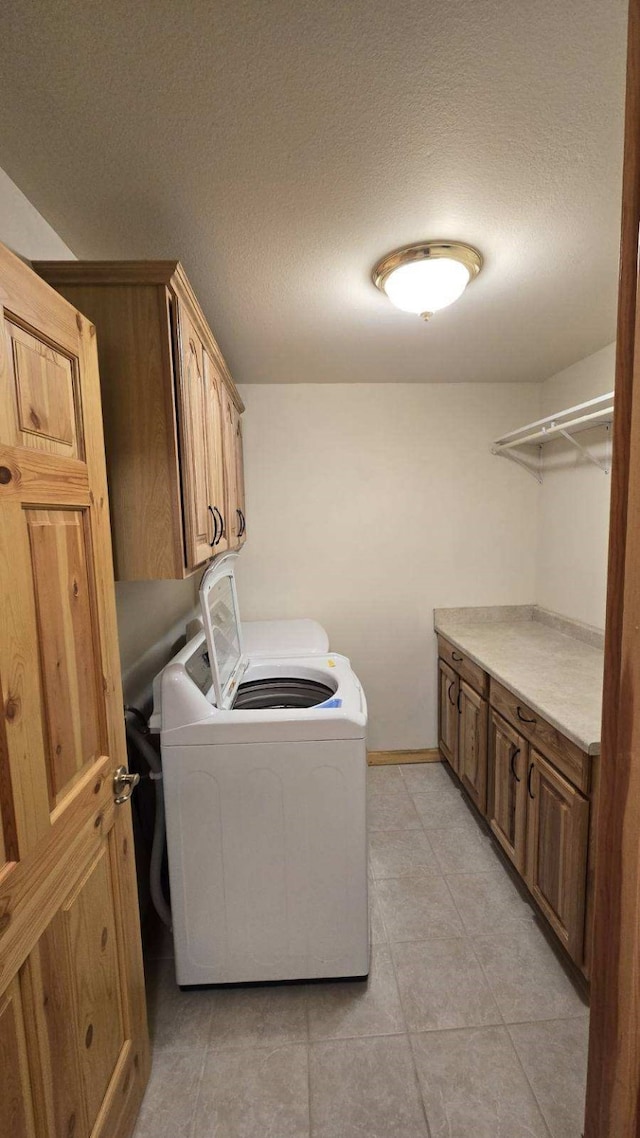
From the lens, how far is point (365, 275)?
5.16ft

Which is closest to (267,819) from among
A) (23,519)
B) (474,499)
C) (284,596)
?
(23,519)

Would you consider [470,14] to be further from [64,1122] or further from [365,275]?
[64,1122]

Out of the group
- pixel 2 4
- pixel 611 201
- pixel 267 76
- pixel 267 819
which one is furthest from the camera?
pixel 267 819

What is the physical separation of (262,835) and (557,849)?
3.35 ft

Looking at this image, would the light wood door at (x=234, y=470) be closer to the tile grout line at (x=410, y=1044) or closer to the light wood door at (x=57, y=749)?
the light wood door at (x=57, y=749)

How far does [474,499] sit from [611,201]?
5.99ft

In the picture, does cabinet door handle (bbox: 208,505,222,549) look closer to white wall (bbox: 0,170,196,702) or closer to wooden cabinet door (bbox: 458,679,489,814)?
white wall (bbox: 0,170,196,702)

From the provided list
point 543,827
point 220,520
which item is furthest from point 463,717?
point 220,520

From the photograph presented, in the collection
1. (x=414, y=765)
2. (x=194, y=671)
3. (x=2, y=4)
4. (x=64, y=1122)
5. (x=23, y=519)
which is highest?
(x=2, y=4)

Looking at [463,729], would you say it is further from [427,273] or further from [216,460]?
[427,273]

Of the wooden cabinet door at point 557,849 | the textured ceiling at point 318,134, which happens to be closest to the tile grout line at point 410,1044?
the wooden cabinet door at point 557,849

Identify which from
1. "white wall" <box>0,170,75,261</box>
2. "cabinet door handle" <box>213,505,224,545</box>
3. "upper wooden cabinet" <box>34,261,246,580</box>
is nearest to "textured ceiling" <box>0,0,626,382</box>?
"white wall" <box>0,170,75,261</box>

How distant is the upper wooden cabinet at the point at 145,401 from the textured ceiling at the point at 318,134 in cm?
20

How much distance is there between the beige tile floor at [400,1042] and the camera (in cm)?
125
